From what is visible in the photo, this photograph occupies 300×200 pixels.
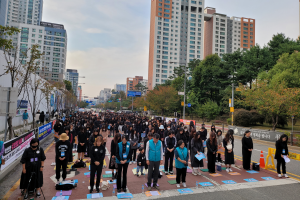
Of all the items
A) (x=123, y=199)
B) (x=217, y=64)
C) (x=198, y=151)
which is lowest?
(x=123, y=199)

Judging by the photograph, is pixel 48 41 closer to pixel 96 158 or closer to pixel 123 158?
pixel 96 158

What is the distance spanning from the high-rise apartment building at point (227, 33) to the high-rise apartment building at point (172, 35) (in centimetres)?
1046

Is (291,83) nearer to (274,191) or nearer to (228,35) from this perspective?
(274,191)

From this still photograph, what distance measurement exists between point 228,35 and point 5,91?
5035 inches

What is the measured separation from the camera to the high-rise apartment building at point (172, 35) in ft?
328

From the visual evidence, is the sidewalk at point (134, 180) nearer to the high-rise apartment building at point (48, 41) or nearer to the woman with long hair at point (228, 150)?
the woman with long hair at point (228, 150)

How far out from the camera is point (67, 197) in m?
5.41

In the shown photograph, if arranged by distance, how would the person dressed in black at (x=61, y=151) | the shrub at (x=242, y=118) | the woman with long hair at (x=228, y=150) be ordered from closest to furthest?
1. the person dressed in black at (x=61, y=151)
2. the woman with long hair at (x=228, y=150)
3. the shrub at (x=242, y=118)

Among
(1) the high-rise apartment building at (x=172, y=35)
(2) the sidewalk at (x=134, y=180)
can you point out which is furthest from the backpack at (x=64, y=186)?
(1) the high-rise apartment building at (x=172, y=35)

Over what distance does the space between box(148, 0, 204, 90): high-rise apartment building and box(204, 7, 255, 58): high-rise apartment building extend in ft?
34.3

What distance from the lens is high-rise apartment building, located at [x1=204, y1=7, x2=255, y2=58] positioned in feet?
372

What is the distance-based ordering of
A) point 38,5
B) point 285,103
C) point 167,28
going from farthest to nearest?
point 38,5 < point 167,28 < point 285,103

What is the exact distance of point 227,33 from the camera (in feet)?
385

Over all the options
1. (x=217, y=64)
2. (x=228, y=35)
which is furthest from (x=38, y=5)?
(x=217, y=64)
